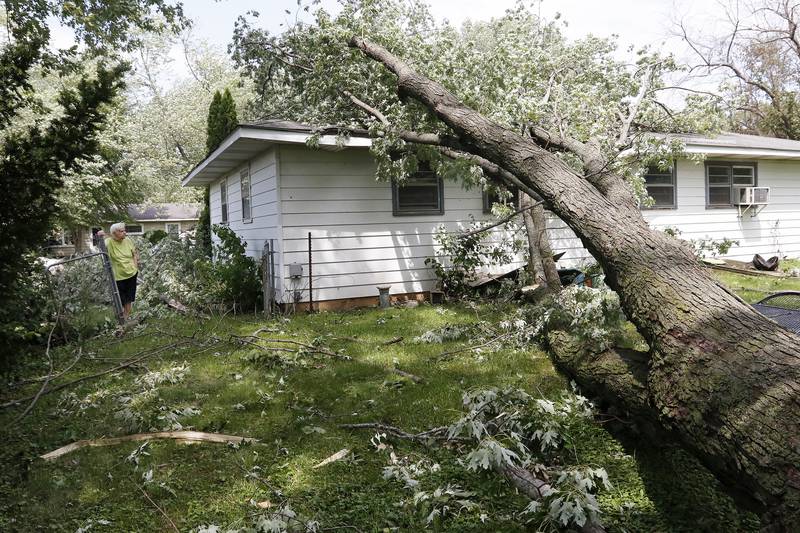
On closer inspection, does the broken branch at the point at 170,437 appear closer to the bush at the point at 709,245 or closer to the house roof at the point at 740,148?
the bush at the point at 709,245

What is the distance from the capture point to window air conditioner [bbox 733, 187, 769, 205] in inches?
530

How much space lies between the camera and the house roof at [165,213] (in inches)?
1607

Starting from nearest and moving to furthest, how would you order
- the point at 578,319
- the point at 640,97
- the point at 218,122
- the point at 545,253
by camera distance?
1. the point at 578,319
2. the point at 640,97
3. the point at 545,253
4. the point at 218,122

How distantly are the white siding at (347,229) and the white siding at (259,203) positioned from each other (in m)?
0.31

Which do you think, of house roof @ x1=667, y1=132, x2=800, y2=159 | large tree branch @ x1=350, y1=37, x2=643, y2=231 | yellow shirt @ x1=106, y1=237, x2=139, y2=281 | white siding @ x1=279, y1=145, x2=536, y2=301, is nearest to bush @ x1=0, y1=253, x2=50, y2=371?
large tree branch @ x1=350, y1=37, x2=643, y2=231

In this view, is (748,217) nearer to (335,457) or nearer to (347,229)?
(347,229)

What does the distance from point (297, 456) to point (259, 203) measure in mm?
7575

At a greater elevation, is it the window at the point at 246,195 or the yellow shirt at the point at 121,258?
the window at the point at 246,195

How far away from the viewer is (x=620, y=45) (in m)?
8.55

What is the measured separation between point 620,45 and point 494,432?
24.0 ft

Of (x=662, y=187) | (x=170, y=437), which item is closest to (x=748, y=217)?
(x=662, y=187)

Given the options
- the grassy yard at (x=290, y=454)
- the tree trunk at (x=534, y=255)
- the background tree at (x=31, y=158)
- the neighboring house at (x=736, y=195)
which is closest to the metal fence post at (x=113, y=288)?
the grassy yard at (x=290, y=454)

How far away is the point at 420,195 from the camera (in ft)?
34.3

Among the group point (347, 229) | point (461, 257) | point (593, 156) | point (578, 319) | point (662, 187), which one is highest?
point (662, 187)
